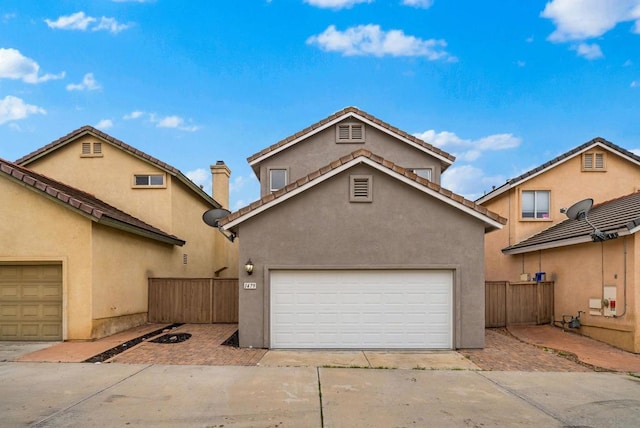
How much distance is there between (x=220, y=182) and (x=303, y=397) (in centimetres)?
1740

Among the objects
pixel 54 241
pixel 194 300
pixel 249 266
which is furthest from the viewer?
pixel 194 300

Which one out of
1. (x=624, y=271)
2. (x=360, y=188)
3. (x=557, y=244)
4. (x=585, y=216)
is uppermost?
(x=360, y=188)

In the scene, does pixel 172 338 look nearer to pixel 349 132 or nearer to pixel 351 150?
pixel 351 150

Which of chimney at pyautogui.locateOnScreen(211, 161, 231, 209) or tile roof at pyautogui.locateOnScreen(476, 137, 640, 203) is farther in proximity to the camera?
chimney at pyautogui.locateOnScreen(211, 161, 231, 209)

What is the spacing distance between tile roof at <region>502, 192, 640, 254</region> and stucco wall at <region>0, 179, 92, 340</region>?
14389 millimetres

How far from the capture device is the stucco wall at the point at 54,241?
35.8 feet

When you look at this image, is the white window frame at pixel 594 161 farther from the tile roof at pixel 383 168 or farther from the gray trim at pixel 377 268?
the gray trim at pixel 377 268

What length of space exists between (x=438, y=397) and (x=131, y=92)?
1726cm

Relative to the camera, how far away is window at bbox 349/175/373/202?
34.6ft

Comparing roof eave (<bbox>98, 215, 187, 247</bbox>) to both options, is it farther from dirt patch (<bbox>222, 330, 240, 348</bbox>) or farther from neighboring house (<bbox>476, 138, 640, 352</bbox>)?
neighboring house (<bbox>476, 138, 640, 352</bbox>)

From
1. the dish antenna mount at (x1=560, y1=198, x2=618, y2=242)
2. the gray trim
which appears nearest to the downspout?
the dish antenna mount at (x1=560, y1=198, x2=618, y2=242)

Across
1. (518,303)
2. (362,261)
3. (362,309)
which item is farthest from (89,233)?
(518,303)

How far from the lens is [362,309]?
34.3ft

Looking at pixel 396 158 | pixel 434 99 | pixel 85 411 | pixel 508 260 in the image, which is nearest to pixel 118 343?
pixel 85 411
